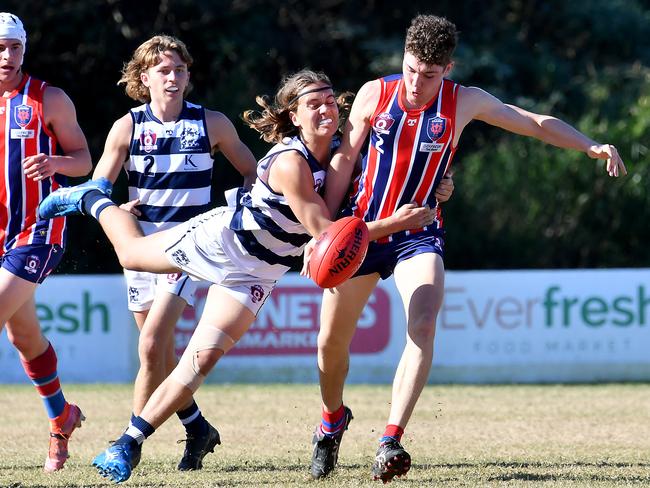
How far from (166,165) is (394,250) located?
50.4 inches

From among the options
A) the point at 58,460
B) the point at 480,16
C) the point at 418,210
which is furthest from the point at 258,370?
the point at 480,16

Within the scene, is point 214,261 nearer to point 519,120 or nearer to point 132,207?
point 132,207

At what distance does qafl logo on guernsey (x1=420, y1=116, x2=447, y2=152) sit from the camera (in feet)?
18.5

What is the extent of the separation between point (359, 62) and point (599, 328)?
10438 mm

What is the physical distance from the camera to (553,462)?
628 cm

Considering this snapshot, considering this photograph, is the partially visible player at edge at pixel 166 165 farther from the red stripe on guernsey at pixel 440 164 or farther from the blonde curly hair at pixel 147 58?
the red stripe on guernsey at pixel 440 164

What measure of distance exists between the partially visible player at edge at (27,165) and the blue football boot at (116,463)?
1.03 metres

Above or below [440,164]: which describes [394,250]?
below

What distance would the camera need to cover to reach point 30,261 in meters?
5.85

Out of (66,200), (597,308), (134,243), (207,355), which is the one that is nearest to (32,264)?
(66,200)

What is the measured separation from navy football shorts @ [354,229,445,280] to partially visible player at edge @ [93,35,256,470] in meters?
0.82

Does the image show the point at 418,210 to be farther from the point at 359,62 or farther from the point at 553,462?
the point at 359,62

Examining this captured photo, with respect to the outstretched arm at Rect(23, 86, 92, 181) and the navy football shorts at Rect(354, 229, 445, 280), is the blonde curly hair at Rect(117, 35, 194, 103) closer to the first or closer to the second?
the outstretched arm at Rect(23, 86, 92, 181)

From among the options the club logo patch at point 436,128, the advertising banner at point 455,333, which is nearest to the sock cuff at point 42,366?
the club logo patch at point 436,128
